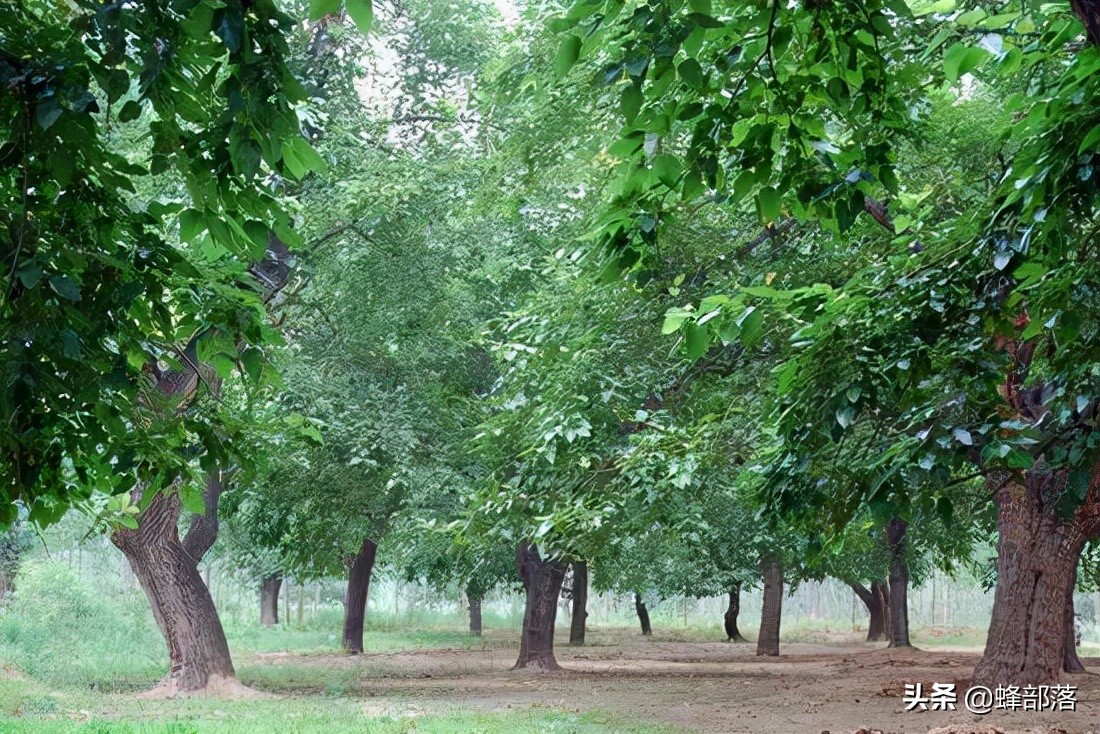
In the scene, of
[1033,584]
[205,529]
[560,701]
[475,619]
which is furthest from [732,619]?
[1033,584]

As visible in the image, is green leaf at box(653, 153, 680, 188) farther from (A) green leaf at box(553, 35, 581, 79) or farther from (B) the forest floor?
(B) the forest floor

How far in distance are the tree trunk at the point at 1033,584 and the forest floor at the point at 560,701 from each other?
594 millimetres

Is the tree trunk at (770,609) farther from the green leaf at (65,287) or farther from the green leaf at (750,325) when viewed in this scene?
the green leaf at (65,287)

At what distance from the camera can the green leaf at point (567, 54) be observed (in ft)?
10.4

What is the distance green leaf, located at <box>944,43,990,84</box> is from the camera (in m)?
3.55

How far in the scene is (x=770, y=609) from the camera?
33.5 m

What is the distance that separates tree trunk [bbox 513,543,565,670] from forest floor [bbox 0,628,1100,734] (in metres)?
0.64

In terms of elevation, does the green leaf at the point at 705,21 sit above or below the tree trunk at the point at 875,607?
above

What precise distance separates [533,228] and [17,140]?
17.2 metres

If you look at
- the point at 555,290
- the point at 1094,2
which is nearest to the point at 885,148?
the point at 1094,2

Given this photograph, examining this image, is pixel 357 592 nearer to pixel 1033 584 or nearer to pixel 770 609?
pixel 770 609

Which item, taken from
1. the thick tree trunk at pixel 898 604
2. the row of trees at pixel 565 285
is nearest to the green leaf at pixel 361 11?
the row of trees at pixel 565 285

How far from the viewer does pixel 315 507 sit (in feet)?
67.9

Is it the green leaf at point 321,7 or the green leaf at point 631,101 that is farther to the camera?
the green leaf at point 631,101
